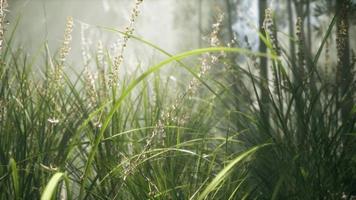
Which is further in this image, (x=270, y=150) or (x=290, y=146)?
(x=270, y=150)

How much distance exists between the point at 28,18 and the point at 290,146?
16626mm

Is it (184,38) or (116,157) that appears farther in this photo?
(184,38)

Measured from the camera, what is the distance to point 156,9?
2602 cm

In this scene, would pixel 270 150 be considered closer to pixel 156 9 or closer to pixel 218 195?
pixel 218 195

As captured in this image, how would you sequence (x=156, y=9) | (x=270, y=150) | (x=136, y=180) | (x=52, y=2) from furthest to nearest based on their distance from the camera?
1. (x=156, y=9)
2. (x=52, y=2)
3. (x=270, y=150)
4. (x=136, y=180)

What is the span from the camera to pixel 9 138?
154 centimetres

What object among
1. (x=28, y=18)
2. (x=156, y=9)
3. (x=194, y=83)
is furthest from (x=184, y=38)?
(x=194, y=83)

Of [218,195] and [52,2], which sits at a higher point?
[52,2]

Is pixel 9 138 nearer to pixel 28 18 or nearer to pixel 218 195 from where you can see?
pixel 218 195

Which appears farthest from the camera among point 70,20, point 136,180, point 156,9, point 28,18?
point 156,9

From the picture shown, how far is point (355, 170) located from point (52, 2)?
A: 61.8ft

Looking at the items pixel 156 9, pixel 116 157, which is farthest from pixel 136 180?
pixel 156 9

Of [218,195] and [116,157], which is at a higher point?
[116,157]

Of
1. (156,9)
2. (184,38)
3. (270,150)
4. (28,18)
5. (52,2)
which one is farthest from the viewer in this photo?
(156,9)
